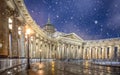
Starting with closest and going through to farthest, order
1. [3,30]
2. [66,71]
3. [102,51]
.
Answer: [66,71], [3,30], [102,51]

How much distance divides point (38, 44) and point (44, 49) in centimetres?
1308

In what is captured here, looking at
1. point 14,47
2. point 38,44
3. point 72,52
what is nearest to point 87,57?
point 72,52

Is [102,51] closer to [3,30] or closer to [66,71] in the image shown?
[3,30]

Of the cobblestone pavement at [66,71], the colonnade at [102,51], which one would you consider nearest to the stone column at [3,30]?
the cobblestone pavement at [66,71]

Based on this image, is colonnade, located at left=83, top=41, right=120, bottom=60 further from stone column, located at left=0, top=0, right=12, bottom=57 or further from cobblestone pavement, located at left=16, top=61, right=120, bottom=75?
stone column, located at left=0, top=0, right=12, bottom=57

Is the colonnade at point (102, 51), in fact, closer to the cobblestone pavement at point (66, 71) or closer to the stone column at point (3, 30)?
the cobblestone pavement at point (66, 71)

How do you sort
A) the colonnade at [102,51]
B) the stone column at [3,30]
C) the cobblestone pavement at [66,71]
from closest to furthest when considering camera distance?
the cobblestone pavement at [66,71] → the stone column at [3,30] → the colonnade at [102,51]

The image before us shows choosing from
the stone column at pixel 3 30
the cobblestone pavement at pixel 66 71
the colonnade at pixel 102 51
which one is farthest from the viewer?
the colonnade at pixel 102 51

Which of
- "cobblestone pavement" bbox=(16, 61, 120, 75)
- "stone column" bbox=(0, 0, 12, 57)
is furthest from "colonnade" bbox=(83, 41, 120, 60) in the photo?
"stone column" bbox=(0, 0, 12, 57)

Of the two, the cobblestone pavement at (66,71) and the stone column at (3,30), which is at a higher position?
the stone column at (3,30)

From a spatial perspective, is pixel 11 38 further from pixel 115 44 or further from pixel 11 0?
pixel 115 44

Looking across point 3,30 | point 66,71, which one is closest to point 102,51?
point 3,30

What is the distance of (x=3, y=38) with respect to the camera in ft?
96.5

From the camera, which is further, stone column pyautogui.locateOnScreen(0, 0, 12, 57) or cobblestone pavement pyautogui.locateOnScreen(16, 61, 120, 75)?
stone column pyautogui.locateOnScreen(0, 0, 12, 57)
